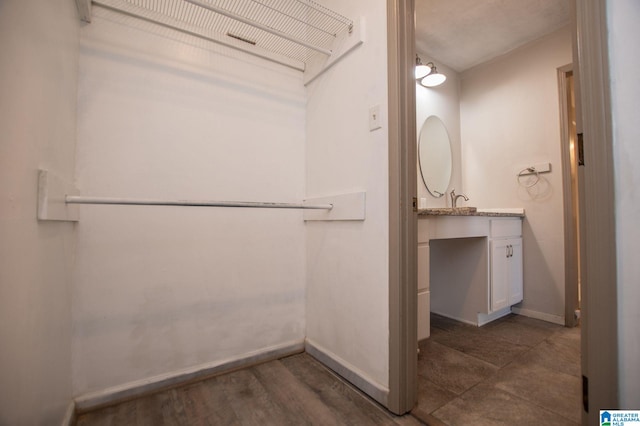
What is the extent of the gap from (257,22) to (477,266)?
2.23 m

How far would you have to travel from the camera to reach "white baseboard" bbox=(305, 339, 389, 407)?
48.2 inches

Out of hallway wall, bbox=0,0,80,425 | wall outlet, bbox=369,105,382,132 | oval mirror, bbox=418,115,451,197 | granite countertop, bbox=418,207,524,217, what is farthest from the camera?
oval mirror, bbox=418,115,451,197

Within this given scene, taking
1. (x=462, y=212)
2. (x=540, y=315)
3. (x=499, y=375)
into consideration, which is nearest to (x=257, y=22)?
(x=462, y=212)

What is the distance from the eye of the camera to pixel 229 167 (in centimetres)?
Result: 156

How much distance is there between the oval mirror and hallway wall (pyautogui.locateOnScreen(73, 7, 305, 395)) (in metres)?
1.35

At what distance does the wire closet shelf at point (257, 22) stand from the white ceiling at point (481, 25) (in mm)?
935

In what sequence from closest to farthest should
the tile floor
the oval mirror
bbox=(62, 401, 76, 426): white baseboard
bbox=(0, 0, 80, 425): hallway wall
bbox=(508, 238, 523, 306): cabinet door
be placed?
bbox=(0, 0, 80, 425): hallway wall < bbox=(62, 401, 76, 426): white baseboard < the tile floor < bbox=(508, 238, 523, 306): cabinet door < the oval mirror

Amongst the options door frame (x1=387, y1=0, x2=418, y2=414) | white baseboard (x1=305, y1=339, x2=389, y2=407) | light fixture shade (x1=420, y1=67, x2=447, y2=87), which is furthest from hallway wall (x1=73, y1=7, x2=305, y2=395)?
light fixture shade (x1=420, y1=67, x2=447, y2=87)

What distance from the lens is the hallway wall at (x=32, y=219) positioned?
601mm

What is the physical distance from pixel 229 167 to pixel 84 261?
2.58 feet

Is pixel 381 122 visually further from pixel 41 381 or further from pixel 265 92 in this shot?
pixel 41 381

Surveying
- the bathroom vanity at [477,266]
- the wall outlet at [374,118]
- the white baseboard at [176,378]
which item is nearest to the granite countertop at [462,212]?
the bathroom vanity at [477,266]

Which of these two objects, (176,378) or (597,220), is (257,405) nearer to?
(176,378)

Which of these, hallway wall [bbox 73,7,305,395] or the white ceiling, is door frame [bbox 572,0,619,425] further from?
the white ceiling
